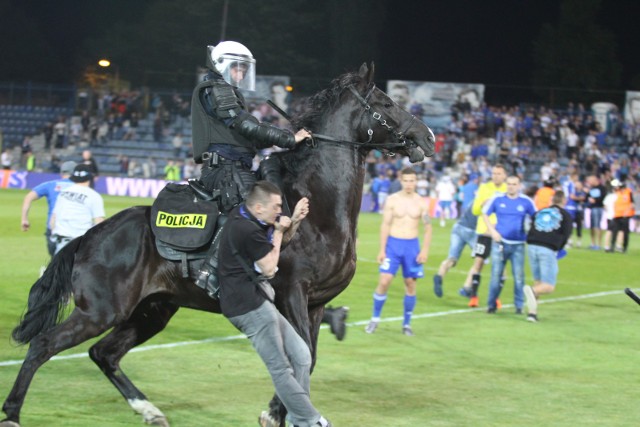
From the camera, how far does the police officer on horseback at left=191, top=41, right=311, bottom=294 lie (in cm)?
695

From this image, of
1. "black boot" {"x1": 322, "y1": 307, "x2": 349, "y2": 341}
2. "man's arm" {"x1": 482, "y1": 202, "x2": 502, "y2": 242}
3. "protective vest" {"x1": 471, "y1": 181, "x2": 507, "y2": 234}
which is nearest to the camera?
"black boot" {"x1": 322, "y1": 307, "x2": 349, "y2": 341}

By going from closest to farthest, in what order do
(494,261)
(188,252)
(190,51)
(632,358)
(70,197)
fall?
(188,252) < (632,358) < (70,197) < (494,261) < (190,51)

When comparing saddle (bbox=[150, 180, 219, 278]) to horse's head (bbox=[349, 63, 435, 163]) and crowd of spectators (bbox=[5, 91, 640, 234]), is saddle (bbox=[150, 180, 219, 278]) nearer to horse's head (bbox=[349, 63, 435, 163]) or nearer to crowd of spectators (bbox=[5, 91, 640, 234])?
horse's head (bbox=[349, 63, 435, 163])

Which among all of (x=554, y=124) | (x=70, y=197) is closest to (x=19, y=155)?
(x=554, y=124)

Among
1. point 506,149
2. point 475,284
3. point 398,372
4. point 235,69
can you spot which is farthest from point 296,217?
point 506,149

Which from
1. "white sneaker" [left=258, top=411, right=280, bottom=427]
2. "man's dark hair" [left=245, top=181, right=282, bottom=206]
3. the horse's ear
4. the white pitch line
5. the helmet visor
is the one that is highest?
the horse's ear

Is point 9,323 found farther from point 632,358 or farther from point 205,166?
point 632,358

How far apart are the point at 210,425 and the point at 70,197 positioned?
5509 mm

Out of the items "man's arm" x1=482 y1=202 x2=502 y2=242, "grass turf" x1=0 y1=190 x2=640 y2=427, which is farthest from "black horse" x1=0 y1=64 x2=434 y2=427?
"man's arm" x1=482 y1=202 x2=502 y2=242

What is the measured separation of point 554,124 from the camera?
40156 millimetres

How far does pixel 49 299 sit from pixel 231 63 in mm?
2289

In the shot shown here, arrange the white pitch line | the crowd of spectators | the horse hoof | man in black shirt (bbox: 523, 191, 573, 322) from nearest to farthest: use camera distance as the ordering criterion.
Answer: the horse hoof < the white pitch line < man in black shirt (bbox: 523, 191, 573, 322) < the crowd of spectators

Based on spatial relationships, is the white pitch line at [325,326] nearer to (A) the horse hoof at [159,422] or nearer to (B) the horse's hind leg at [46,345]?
(B) the horse's hind leg at [46,345]

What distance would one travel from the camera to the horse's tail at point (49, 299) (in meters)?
7.16
